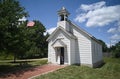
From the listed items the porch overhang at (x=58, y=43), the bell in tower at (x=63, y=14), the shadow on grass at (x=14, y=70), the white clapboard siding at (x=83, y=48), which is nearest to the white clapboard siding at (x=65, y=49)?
the porch overhang at (x=58, y=43)

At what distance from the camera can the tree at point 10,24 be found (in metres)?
17.0

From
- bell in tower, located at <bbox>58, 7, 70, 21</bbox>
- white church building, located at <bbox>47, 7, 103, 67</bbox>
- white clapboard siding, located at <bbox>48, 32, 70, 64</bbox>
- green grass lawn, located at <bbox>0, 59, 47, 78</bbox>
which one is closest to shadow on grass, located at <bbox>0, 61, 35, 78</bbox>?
green grass lawn, located at <bbox>0, 59, 47, 78</bbox>

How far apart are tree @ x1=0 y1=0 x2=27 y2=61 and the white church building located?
568cm

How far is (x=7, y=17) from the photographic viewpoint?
57.7ft

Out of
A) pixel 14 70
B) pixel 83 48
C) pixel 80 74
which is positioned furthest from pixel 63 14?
pixel 14 70

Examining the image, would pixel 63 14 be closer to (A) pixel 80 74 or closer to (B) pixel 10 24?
(B) pixel 10 24

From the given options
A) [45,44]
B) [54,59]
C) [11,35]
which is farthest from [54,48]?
[45,44]

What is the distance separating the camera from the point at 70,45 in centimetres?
2098

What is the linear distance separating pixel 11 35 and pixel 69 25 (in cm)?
932

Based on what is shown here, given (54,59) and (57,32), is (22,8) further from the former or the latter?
(54,59)

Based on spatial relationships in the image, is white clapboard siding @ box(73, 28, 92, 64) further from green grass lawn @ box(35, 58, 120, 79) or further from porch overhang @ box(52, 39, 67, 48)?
green grass lawn @ box(35, 58, 120, 79)

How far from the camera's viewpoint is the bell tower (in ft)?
74.7

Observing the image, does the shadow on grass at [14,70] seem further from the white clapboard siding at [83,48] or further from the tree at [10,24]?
the white clapboard siding at [83,48]

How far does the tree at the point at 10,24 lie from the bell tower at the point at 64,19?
5747mm
